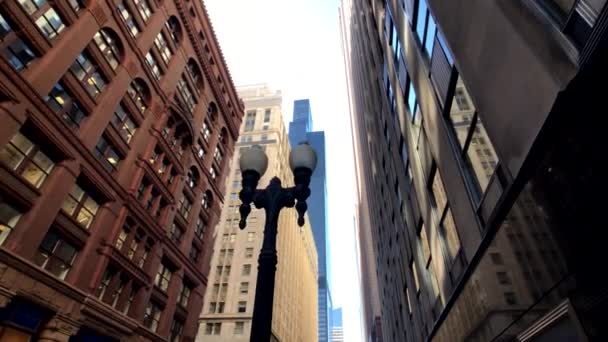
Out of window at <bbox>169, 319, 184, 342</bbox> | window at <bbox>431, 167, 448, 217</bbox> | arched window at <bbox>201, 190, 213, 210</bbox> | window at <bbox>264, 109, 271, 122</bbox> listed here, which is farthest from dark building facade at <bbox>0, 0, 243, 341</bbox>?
window at <bbox>264, 109, 271, 122</bbox>

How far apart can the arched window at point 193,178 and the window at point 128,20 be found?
14466mm

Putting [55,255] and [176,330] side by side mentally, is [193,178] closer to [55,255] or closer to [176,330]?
[176,330]

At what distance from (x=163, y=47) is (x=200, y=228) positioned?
19.8 meters

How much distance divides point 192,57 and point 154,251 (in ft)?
72.2

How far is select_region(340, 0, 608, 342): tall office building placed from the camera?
4.86 m

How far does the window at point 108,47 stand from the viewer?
82.8 feet

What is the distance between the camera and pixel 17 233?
679 inches

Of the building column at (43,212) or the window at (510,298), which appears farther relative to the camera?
the building column at (43,212)

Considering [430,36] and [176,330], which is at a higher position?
[430,36]

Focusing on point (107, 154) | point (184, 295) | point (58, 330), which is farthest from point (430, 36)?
point (184, 295)

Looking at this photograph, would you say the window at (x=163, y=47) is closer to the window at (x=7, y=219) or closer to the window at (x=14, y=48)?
the window at (x=14, y=48)

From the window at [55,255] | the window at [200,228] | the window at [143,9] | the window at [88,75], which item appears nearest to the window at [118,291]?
the window at [55,255]

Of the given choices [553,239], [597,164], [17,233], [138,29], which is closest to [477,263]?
[553,239]

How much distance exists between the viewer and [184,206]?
36.2 metres
